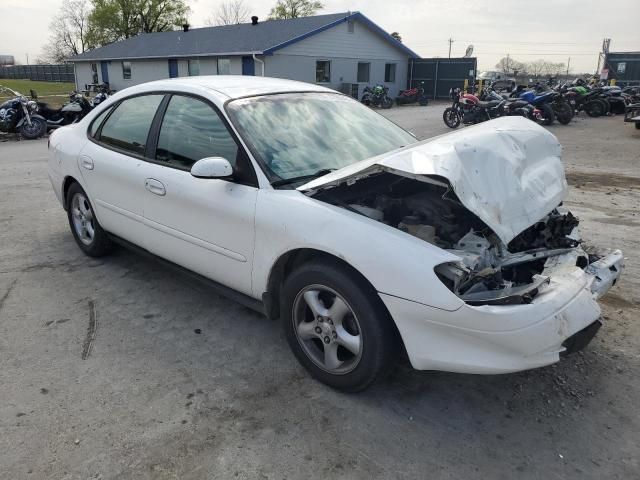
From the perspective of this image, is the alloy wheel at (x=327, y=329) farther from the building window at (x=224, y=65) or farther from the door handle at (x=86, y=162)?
the building window at (x=224, y=65)

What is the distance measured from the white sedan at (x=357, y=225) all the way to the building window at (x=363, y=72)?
28.5 meters

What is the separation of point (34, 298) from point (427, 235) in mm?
3193

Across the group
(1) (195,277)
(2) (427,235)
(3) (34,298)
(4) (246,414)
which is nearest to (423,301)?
(2) (427,235)

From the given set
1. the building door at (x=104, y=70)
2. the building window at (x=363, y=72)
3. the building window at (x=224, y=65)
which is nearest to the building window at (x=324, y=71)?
the building window at (x=363, y=72)

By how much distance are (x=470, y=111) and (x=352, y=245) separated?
15.0m

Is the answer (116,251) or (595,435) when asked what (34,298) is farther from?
(595,435)

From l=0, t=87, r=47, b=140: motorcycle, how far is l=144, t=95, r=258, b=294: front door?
41.1 ft

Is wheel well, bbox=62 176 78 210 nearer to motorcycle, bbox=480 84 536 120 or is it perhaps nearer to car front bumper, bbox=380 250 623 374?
car front bumper, bbox=380 250 623 374

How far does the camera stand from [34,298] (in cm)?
405

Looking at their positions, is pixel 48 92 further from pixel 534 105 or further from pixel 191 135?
pixel 191 135

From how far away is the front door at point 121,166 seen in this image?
12.6 ft

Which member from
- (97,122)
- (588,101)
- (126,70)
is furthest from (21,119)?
(126,70)

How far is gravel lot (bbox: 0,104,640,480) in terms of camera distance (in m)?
2.36

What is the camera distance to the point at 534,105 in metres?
15.8
